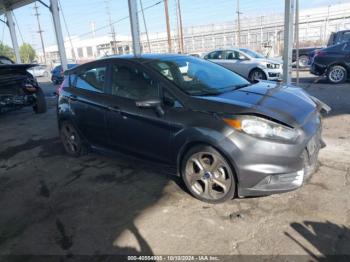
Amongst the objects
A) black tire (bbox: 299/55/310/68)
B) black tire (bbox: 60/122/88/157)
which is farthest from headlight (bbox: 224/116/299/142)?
black tire (bbox: 299/55/310/68)

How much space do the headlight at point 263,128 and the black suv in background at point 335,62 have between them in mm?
9297

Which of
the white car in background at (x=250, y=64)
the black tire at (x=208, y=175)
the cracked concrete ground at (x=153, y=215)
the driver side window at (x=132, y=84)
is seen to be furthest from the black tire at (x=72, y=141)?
the white car in background at (x=250, y=64)

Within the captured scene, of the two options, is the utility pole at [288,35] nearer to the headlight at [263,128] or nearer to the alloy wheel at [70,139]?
the headlight at [263,128]

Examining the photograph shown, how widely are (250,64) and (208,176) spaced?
10.1 m

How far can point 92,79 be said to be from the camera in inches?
186

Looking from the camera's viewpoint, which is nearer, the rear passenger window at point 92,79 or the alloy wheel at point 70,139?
the rear passenger window at point 92,79

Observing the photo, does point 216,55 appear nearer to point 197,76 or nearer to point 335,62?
point 335,62

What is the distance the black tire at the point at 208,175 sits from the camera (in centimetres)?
331

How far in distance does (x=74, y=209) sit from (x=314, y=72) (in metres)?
10.6

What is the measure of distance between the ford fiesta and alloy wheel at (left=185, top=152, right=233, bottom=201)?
0.03 feet

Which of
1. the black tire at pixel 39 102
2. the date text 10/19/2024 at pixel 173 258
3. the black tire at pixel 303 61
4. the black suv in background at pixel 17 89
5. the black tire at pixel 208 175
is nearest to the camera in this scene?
the date text 10/19/2024 at pixel 173 258

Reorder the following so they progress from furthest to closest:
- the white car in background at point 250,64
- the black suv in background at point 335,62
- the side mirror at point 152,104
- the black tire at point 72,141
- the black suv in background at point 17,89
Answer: the white car in background at point 250,64, the black suv in background at point 335,62, the black suv in background at point 17,89, the black tire at point 72,141, the side mirror at point 152,104

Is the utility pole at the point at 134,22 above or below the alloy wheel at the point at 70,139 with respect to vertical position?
above

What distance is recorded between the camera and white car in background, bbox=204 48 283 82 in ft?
40.8
